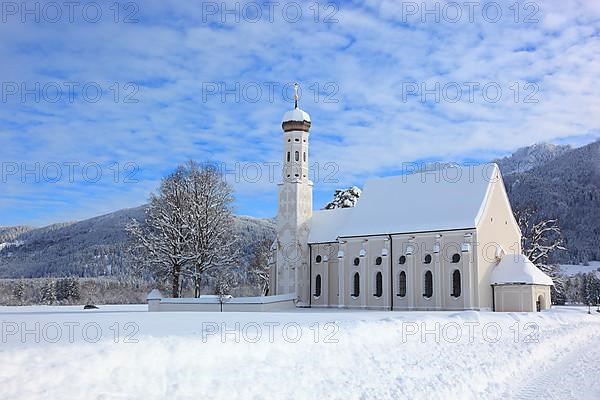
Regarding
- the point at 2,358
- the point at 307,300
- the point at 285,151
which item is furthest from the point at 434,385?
the point at 285,151

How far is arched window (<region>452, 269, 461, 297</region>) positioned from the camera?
39.7m

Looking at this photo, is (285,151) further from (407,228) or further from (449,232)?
(449,232)

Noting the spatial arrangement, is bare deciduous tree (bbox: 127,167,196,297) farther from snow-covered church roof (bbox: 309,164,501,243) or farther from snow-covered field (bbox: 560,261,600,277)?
snow-covered field (bbox: 560,261,600,277)

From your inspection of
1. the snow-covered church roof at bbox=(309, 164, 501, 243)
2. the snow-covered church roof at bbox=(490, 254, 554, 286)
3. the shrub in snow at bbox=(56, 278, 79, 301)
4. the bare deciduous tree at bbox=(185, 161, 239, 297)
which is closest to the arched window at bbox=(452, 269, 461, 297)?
the snow-covered church roof at bbox=(490, 254, 554, 286)

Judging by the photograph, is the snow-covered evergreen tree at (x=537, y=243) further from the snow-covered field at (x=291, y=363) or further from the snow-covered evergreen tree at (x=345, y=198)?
the snow-covered field at (x=291, y=363)

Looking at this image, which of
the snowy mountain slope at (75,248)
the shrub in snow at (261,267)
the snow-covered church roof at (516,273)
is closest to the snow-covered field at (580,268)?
the snowy mountain slope at (75,248)

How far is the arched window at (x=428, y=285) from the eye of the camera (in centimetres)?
4128

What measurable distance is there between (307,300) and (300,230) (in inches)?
236

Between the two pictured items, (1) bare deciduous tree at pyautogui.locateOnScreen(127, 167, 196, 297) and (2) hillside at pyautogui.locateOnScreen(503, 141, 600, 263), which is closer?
(1) bare deciduous tree at pyautogui.locateOnScreen(127, 167, 196, 297)

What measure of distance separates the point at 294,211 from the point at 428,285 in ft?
44.5

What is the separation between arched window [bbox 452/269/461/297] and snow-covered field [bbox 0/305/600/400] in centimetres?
1864

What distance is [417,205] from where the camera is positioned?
144 feet

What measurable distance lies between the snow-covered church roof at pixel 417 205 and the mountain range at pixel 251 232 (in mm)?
61794

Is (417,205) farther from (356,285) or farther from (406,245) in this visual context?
(356,285)
